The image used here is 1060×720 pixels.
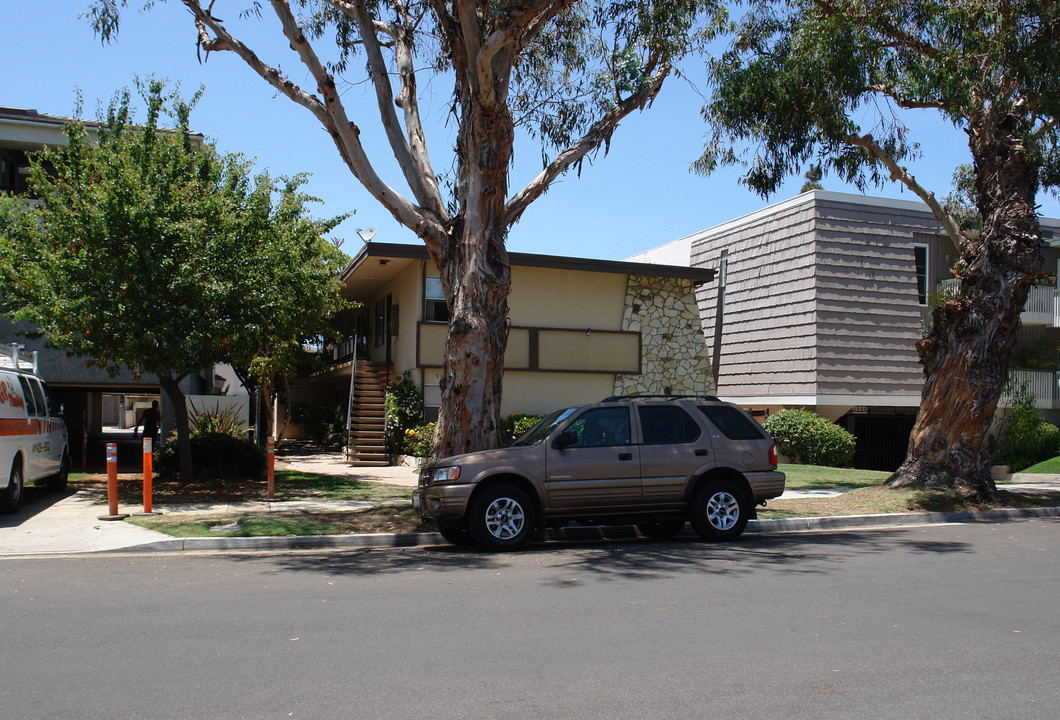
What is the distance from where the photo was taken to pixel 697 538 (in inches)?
444

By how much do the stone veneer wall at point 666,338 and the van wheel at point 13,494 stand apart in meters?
15.0

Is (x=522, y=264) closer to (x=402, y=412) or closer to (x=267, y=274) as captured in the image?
(x=402, y=412)

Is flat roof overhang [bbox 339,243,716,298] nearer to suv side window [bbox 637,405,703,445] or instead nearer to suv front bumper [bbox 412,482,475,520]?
suv side window [bbox 637,405,703,445]

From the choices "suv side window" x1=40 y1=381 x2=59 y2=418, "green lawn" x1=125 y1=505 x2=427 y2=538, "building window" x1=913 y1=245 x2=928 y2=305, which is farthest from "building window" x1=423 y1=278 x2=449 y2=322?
"building window" x1=913 y1=245 x2=928 y2=305

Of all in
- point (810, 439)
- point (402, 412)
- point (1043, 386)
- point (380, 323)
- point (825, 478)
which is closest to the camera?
point (825, 478)

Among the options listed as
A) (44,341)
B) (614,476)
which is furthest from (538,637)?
(44,341)

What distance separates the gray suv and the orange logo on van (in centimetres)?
614

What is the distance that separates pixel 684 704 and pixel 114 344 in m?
12.9

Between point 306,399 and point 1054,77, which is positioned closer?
point 1054,77

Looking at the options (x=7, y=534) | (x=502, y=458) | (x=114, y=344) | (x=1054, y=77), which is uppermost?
(x=1054, y=77)

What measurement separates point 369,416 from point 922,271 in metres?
15.9

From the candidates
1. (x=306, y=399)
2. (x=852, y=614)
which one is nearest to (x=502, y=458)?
(x=852, y=614)

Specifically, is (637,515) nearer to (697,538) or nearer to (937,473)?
(697,538)

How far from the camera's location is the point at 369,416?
23.8 metres
